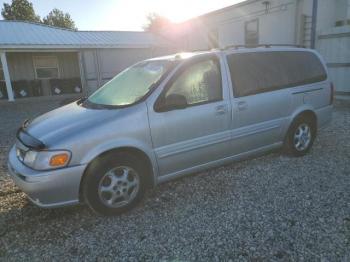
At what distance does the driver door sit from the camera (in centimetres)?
350

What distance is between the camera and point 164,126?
11.4ft

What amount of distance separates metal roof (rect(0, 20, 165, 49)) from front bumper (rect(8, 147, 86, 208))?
13.0 metres

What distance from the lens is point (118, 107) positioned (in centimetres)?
346

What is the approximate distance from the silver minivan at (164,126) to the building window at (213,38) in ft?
37.1

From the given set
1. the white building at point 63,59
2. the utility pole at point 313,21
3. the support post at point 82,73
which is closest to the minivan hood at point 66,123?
the utility pole at point 313,21

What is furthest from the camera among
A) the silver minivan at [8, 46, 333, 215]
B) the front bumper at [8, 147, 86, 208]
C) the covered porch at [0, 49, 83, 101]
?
the covered porch at [0, 49, 83, 101]

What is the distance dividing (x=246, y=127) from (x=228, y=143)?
0.38m

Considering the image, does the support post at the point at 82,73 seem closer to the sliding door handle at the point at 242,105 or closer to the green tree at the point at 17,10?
the sliding door handle at the point at 242,105

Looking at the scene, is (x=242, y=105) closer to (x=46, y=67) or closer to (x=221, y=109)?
(x=221, y=109)

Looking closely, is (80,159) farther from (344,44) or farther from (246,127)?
(344,44)

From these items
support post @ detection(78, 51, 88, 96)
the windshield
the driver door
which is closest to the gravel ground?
the driver door

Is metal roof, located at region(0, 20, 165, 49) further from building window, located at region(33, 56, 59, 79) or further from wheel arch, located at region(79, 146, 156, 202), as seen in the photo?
wheel arch, located at region(79, 146, 156, 202)

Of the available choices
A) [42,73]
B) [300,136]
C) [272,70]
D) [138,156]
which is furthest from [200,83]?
[42,73]

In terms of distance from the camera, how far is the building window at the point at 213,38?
15.7 meters
